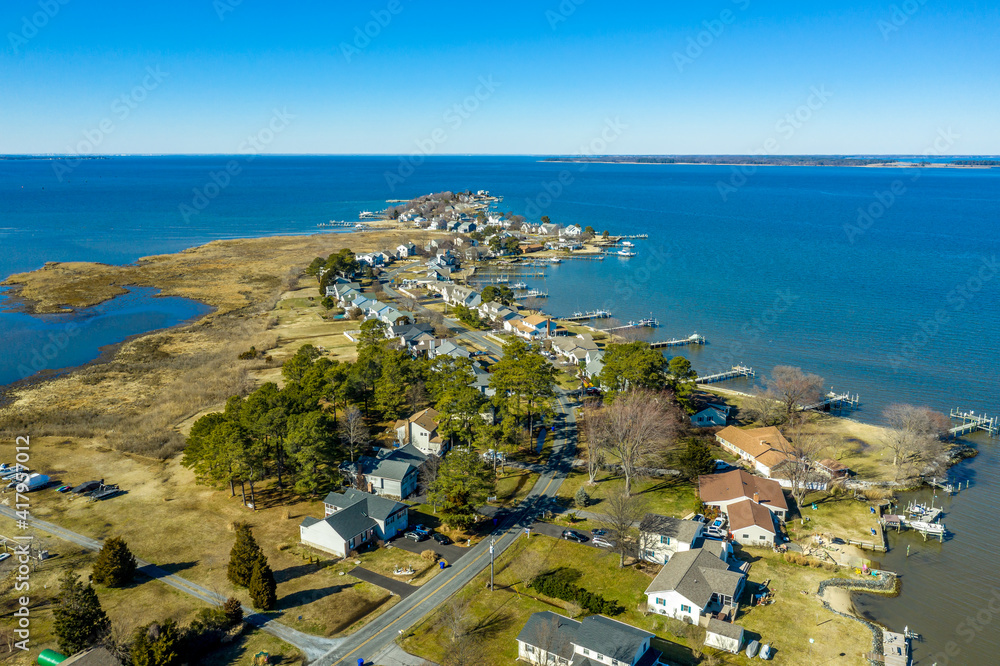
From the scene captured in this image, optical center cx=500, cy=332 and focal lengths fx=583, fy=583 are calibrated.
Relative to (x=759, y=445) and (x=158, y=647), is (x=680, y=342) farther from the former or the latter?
(x=158, y=647)

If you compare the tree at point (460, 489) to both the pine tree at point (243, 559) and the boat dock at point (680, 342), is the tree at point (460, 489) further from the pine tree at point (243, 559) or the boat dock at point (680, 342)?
the boat dock at point (680, 342)

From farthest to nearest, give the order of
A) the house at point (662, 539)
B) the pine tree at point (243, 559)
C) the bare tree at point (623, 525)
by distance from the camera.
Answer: the house at point (662, 539) < the bare tree at point (623, 525) < the pine tree at point (243, 559)

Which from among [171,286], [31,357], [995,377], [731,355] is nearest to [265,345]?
[31,357]

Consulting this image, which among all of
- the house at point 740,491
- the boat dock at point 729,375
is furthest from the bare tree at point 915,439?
the boat dock at point 729,375

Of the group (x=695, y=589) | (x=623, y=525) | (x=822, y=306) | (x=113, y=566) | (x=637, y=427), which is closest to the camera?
(x=695, y=589)

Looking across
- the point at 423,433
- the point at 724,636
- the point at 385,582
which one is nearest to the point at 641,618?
the point at 724,636

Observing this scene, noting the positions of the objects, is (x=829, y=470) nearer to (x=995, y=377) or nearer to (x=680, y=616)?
(x=680, y=616)
